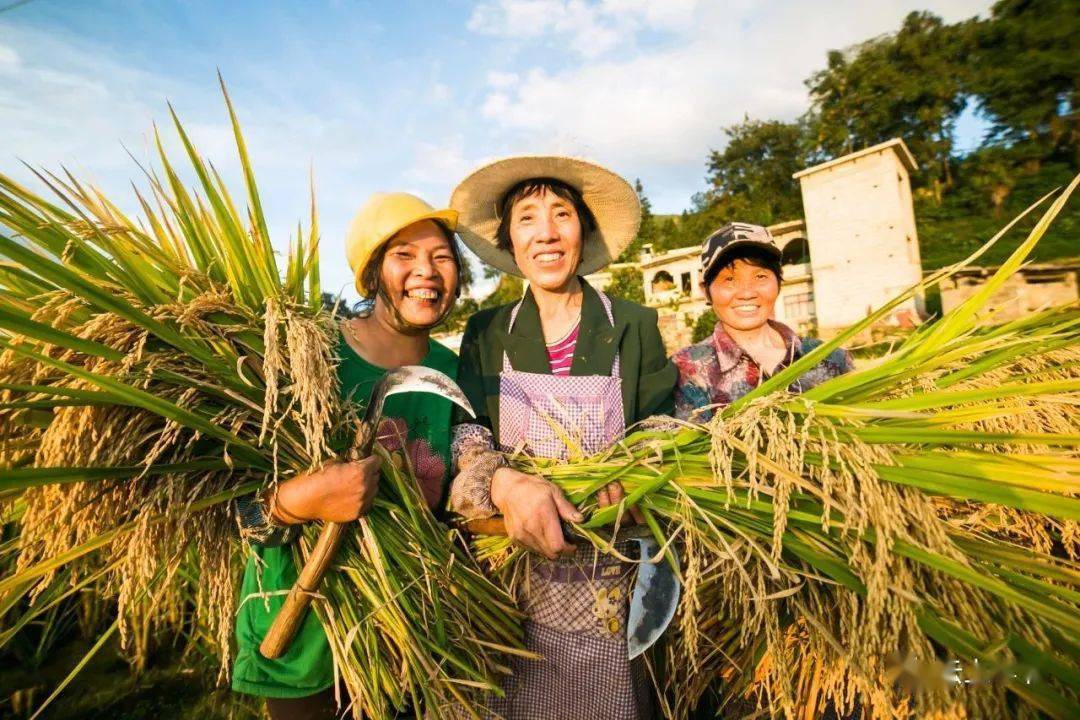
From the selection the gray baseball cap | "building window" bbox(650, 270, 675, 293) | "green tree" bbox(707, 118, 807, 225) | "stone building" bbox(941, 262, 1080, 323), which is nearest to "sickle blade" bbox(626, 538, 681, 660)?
the gray baseball cap

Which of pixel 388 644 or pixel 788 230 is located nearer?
pixel 388 644

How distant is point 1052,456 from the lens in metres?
0.96

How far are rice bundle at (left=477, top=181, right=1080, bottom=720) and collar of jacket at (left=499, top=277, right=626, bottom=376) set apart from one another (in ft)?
1.20

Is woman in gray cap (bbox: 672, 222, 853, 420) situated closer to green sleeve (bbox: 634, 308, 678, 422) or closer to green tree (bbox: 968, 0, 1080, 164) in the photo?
green sleeve (bbox: 634, 308, 678, 422)

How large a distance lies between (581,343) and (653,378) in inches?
10.8

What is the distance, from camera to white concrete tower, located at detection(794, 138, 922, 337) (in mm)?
19844

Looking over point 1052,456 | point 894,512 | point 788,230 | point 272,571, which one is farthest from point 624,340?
point 788,230

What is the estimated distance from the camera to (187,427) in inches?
46.7

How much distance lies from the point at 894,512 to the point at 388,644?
1.23 metres

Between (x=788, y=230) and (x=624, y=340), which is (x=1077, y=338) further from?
(x=788, y=230)

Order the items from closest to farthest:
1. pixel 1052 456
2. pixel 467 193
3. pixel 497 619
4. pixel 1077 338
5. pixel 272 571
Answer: pixel 1052 456
pixel 1077 338
pixel 272 571
pixel 497 619
pixel 467 193

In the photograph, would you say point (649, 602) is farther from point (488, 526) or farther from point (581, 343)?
→ point (581, 343)

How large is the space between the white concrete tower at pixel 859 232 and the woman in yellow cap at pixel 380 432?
21922 millimetres

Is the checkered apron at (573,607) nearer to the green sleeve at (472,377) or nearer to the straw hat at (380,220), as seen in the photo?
the green sleeve at (472,377)
